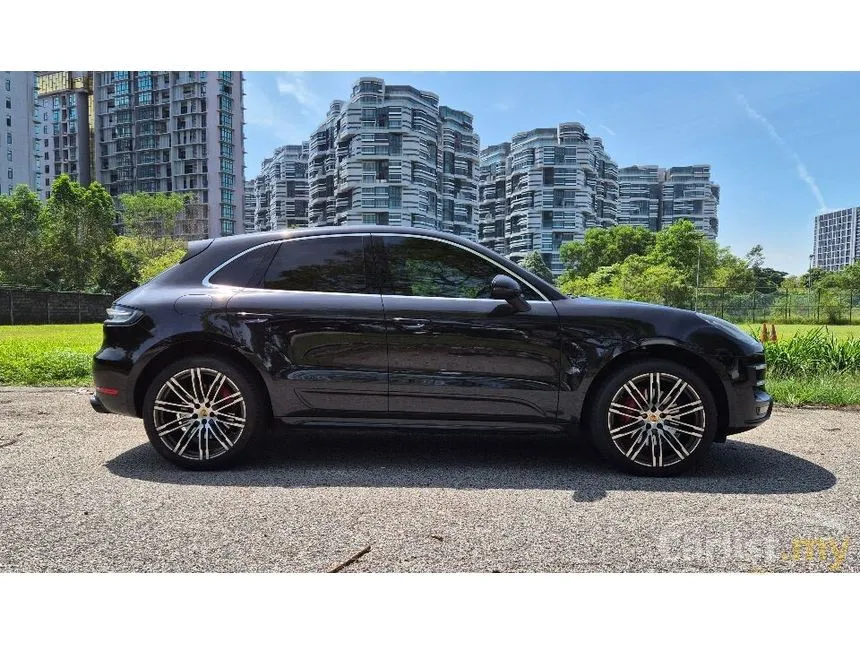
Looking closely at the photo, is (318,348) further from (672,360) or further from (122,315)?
(672,360)

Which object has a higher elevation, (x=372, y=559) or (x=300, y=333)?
(x=300, y=333)

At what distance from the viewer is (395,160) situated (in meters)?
37.3

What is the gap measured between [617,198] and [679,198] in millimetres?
7780

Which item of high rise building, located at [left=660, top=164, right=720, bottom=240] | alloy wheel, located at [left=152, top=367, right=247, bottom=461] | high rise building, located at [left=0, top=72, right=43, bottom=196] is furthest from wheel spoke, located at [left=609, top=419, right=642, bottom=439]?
high rise building, located at [left=0, top=72, right=43, bottom=196]

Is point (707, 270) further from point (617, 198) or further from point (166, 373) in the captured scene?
point (166, 373)

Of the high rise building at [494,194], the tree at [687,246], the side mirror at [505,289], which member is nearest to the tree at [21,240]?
the side mirror at [505,289]

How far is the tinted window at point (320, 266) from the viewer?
3.89 metres

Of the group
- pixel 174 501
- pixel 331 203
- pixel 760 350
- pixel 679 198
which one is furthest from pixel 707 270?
pixel 174 501

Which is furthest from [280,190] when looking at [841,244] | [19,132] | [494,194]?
[19,132]

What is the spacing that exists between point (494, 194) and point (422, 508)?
47.6 m

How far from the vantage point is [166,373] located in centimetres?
379

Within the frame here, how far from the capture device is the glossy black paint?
3732mm

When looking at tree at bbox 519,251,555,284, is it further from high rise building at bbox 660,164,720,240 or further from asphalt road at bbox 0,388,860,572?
high rise building at bbox 660,164,720,240
